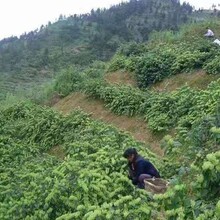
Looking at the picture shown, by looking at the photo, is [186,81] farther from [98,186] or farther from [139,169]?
[98,186]

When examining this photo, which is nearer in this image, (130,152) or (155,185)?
(155,185)

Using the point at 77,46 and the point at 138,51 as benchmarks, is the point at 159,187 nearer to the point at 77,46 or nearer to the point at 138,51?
the point at 138,51

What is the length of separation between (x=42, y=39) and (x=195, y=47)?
50.9 m

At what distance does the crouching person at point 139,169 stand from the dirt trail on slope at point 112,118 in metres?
3.66

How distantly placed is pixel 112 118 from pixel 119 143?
4.83m

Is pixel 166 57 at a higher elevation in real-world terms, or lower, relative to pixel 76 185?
higher

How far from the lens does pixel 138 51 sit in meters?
19.8

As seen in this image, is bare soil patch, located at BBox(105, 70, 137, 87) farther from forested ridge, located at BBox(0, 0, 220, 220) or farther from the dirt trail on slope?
the dirt trail on slope

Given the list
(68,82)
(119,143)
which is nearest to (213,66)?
(119,143)

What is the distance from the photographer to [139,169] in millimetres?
6777

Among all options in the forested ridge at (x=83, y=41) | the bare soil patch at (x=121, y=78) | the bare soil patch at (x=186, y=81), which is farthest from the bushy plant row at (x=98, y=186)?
the forested ridge at (x=83, y=41)

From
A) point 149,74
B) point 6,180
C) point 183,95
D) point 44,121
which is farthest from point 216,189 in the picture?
point 149,74

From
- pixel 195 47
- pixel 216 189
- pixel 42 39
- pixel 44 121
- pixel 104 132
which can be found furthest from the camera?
pixel 42 39

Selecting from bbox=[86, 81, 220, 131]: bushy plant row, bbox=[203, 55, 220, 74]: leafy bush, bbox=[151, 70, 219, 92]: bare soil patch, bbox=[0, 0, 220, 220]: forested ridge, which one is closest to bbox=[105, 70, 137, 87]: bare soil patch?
bbox=[0, 0, 220, 220]: forested ridge
